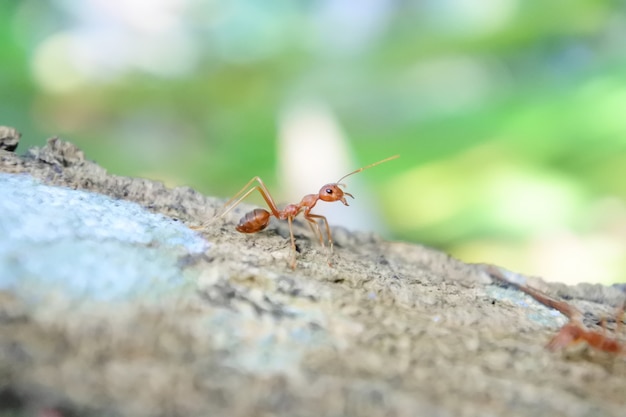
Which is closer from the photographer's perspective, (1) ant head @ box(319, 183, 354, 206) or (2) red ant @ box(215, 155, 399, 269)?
(2) red ant @ box(215, 155, 399, 269)

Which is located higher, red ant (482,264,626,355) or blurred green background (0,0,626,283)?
blurred green background (0,0,626,283)

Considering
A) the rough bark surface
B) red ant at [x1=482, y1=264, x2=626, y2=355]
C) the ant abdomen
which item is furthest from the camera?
the ant abdomen

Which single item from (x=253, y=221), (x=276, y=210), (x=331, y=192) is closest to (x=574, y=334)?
(x=253, y=221)

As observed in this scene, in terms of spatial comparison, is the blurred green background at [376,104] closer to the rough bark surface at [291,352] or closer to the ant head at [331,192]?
the ant head at [331,192]

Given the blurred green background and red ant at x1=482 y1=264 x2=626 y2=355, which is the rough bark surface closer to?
red ant at x1=482 y1=264 x2=626 y2=355

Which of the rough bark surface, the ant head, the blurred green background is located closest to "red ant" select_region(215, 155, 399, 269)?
the ant head

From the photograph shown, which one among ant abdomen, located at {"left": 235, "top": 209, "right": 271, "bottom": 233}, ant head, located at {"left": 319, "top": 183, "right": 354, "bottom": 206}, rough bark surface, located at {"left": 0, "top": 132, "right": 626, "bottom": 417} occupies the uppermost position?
ant head, located at {"left": 319, "top": 183, "right": 354, "bottom": 206}

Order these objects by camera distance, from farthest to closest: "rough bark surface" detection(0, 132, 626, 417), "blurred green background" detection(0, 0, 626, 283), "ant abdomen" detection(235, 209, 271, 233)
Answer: "blurred green background" detection(0, 0, 626, 283) < "ant abdomen" detection(235, 209, 271, 233) < "rough bark surface" detection(0, 132, 626, 417)
